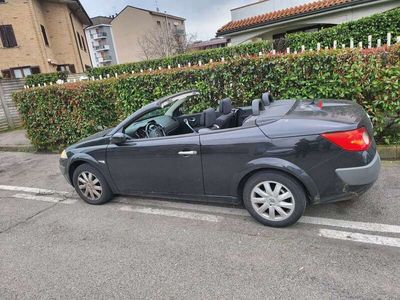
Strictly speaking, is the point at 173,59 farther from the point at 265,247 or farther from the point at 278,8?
the point at 265,247

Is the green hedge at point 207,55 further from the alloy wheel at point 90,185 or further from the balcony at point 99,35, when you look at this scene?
the balcony at point 99,35

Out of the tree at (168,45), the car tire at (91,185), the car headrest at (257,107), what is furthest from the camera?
the tree at (168,45)

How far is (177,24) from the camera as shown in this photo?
182 ft

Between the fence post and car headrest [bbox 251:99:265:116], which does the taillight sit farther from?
the fence post

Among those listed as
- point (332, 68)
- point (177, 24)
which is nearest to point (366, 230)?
point (332, 68)

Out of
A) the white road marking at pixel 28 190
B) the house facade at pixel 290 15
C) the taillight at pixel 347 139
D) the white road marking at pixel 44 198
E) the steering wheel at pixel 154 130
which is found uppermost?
the house facade at pixel 290 15

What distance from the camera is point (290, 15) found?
519 inches

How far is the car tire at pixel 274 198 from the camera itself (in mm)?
2857

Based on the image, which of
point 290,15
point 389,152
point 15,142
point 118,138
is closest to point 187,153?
point 118,138

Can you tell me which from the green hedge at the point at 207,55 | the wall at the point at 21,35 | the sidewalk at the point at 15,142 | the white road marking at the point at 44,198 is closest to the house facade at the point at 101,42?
the wall at the point at 21,35

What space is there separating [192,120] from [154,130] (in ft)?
2.14

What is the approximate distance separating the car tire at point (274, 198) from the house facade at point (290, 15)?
11840 millimetres

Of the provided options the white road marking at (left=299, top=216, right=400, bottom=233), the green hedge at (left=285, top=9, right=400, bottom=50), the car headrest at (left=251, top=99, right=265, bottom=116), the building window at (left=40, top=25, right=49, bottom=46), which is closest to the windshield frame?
the car headrest at (left=251, top=99, right=265, bottom=116)

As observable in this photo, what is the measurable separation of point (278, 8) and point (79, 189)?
45.4ft
